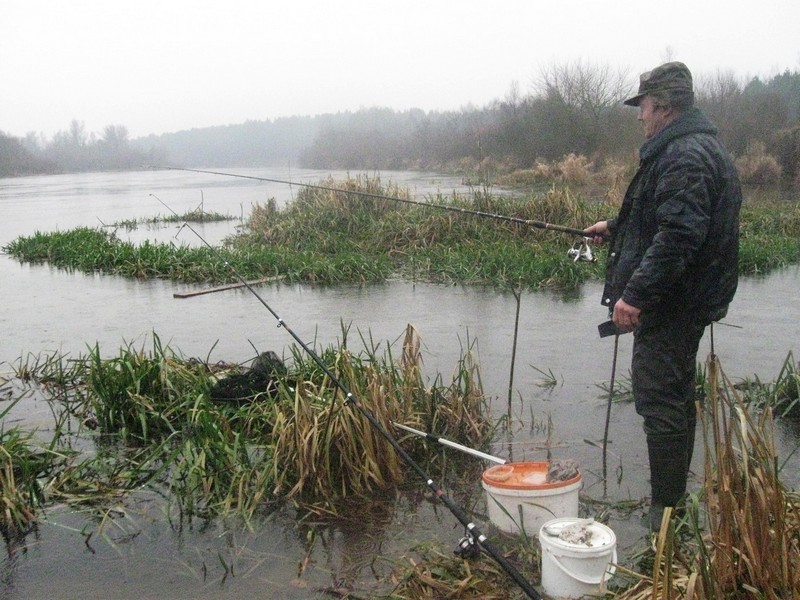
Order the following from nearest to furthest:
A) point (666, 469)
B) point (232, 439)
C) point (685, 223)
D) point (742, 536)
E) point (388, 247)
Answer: point (742, 536), point (685, 223), point (666, 469), point (232, 439), point (388, 247)

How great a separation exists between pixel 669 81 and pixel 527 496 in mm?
1977

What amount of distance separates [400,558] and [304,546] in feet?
1.81

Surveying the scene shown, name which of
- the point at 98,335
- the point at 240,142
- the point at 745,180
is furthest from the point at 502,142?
the point at 240,142

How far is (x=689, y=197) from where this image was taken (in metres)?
3.68

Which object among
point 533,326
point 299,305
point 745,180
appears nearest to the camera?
point 533,326

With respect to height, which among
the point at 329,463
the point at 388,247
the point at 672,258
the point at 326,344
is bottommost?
the point at 326,344

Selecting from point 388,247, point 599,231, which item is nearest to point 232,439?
point 599,231

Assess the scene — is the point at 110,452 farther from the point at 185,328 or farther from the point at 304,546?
the point at 185,328

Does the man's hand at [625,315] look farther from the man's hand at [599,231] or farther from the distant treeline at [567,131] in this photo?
the distant treeline at [567,131]

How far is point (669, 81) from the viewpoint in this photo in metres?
3.87

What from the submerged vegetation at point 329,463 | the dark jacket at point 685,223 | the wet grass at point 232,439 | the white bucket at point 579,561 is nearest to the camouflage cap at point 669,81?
the dark jacket at point 685,223

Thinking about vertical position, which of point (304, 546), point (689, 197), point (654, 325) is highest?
point (689, 197)

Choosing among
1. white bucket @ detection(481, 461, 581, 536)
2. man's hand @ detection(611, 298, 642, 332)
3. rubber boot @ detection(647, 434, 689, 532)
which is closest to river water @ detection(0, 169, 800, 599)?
rubber boot @ detection(647, 434, 689, 532)

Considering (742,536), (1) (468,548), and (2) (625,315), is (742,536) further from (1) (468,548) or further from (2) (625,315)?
(2) (625,315)
